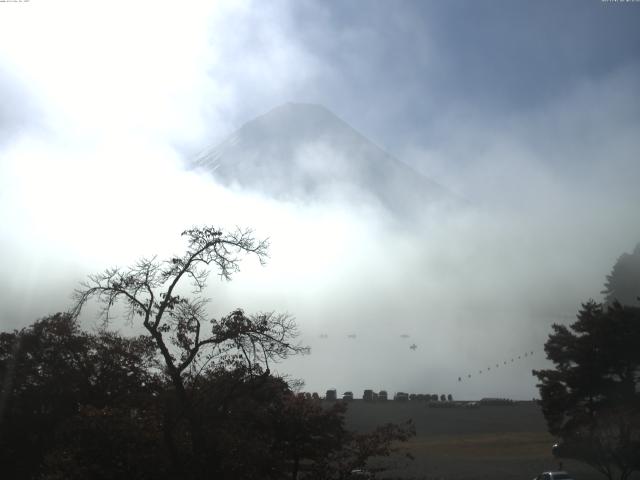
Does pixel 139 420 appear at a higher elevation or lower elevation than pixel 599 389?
lower

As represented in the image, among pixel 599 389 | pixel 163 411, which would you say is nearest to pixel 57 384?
pixel 163 411

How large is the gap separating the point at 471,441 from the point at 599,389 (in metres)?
19.0

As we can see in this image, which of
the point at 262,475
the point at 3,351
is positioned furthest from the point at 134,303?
the point at 3,351

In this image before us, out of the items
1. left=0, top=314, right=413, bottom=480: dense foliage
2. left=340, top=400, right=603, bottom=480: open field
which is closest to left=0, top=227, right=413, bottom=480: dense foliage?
left=0, top=314, right=413, bottom=480: dense foliage

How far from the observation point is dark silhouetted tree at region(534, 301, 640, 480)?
974 inches

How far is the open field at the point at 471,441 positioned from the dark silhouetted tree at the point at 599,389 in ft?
15.8

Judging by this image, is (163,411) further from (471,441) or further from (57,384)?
(471,441)

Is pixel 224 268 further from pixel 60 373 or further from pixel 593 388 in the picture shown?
pixel 593 388

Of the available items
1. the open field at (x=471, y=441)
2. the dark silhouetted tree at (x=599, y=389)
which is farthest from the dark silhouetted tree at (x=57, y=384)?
the dark silhouetted tree at (x=599, y=389)

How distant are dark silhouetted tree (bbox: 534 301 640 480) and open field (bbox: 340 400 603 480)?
15.8 ft

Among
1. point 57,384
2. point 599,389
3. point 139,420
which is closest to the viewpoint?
point 139,420

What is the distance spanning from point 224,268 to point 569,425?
818 inches

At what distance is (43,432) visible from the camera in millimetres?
16875

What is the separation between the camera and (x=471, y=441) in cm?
4325
